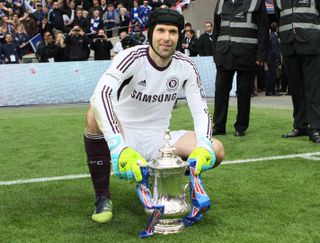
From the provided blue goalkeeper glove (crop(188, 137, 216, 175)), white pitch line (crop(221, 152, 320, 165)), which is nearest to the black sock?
blue goalkeeper glove (crop(188, 137, 216, 175))

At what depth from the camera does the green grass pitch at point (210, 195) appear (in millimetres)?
3232

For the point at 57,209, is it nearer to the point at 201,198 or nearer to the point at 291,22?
the point at 201,198

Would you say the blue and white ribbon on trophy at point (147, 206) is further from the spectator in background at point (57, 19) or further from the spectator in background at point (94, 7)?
the spectator in background at point (94, 7)

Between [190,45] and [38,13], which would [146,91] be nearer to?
[190,45]

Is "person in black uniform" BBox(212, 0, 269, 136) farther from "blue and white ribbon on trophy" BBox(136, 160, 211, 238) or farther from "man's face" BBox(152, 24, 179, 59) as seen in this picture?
"blue and white ribbon on trophy" BBox(136, 160, 211, 238)

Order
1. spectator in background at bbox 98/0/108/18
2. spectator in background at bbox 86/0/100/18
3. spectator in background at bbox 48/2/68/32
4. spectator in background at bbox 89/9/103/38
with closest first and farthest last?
spectator in background at bbox 89/9/103/38 < spectator in background at bbox 48/2/68/32 < spectator in background at bbox 86/0/100/18 < spectator in background at bbox 98/0/108/18

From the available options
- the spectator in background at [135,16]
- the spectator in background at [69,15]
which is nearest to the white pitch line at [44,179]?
the spectator in background at [69,15]

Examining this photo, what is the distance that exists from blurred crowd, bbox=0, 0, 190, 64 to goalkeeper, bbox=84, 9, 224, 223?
35.4 ft

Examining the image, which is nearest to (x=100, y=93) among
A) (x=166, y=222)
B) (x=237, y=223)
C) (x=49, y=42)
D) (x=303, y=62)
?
(x=166, y=222)

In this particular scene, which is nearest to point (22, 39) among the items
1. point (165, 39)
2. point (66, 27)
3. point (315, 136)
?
point (66, 27)

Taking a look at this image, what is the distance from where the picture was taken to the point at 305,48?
6652mm

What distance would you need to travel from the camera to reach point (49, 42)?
15805mm

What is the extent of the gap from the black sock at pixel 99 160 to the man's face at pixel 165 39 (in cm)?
67

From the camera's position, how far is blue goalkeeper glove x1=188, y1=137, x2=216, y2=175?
3279 millimetres
